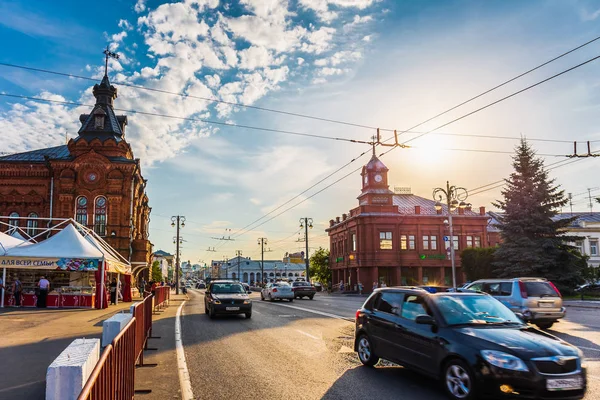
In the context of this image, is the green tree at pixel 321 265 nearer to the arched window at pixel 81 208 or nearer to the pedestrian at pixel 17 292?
the arched window at pixel 81 208

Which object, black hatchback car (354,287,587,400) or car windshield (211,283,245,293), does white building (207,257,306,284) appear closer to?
car windshield (211,283,245,293)

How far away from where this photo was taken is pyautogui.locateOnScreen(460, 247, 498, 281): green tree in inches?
1665

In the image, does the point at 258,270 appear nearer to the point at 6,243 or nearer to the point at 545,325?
the point at 6,243

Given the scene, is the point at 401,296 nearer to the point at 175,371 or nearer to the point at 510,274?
the point at 175,371

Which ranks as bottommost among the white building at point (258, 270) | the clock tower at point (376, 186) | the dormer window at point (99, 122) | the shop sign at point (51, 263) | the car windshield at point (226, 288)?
the white building at point (258, 270)

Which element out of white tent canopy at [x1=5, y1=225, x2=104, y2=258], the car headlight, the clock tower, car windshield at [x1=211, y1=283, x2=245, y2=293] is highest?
the clock tower

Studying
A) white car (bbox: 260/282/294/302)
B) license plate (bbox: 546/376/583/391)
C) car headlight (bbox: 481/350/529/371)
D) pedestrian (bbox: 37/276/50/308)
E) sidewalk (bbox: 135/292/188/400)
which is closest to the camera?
license plate (bbox: 546/376/583/391)

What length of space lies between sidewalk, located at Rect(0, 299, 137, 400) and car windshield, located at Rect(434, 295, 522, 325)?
21.3 feet

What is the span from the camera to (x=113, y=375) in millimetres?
4457

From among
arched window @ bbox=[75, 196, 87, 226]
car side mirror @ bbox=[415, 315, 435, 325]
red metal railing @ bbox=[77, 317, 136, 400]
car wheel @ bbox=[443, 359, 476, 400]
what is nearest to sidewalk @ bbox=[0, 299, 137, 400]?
red metal railing @ bbox=[77, 317, 136, 400]

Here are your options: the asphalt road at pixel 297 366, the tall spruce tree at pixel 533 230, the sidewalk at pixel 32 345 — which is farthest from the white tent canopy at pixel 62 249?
the tall spruce tree at pixel 533 230

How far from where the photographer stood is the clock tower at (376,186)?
60.6 m

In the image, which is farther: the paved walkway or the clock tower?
the clock tower

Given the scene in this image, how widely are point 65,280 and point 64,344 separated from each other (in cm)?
2381
